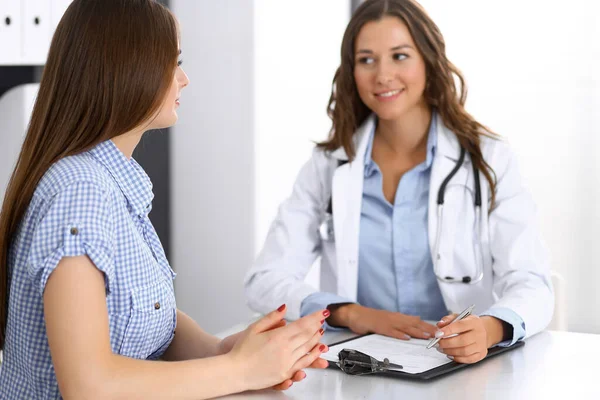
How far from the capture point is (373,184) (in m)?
2.05

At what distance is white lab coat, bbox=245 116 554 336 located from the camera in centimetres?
184

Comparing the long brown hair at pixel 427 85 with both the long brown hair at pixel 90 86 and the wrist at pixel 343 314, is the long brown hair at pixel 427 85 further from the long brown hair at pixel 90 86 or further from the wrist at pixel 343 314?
the long brown hair at pixel 90 86

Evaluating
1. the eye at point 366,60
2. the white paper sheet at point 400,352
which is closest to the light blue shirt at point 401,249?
the eye at point 366,60

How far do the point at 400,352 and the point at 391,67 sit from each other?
82 cm

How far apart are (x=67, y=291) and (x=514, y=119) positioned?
239 cm

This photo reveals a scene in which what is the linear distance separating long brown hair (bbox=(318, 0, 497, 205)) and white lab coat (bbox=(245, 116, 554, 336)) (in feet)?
0.08

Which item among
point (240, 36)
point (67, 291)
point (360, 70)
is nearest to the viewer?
point (67, 291)

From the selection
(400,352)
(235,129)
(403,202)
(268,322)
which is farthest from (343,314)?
(235,129)

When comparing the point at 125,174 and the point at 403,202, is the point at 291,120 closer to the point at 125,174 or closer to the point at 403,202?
the point at 403,202

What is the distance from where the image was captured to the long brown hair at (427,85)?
1996 millimetres

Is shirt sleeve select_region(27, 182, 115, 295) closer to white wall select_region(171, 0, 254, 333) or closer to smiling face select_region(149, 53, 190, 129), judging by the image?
smiling face select_region(149, 53, 190, 129)

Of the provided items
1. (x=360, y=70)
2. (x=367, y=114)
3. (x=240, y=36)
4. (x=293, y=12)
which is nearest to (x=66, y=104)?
(x=360, y=70)

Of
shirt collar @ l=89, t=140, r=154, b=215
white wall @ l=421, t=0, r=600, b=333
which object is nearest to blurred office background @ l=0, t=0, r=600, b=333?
white wall @ l=421, t=0, r=600, b=333

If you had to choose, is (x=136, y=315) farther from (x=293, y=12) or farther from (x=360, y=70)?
(x=293, y=12)
